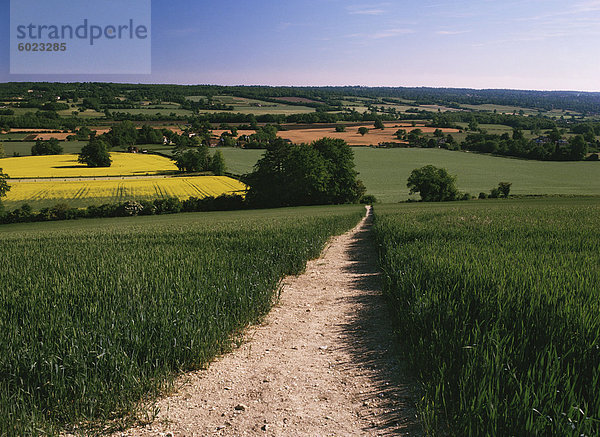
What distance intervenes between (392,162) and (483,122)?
267 ft

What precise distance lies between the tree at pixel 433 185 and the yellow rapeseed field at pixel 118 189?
92.5 ft

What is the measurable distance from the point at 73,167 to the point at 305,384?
8932 centimetres

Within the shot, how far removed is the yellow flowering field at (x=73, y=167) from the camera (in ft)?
238

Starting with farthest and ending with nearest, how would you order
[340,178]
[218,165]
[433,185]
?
[218,165] → [433,185] → [340,178]

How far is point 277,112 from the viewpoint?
503ft

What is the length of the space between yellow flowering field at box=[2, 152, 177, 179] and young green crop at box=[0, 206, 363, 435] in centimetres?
7183

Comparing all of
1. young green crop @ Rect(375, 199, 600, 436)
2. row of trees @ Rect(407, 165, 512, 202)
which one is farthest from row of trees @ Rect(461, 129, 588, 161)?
young green crop @ Rect(375, 199, 600, 436)

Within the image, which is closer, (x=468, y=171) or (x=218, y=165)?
(x=218, y=165)

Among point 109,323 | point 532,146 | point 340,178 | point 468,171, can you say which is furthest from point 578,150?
point 109,323

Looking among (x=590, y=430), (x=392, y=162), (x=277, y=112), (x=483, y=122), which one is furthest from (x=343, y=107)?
(x=590, y=430)

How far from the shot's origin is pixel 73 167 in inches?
3174

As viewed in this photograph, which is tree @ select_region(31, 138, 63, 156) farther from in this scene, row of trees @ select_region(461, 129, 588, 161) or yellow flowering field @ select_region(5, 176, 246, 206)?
row of trees @ select_region(461, 129, 588, 161)

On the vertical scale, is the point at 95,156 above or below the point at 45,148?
below

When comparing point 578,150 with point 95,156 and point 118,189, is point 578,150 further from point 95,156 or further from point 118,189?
point 95,156
